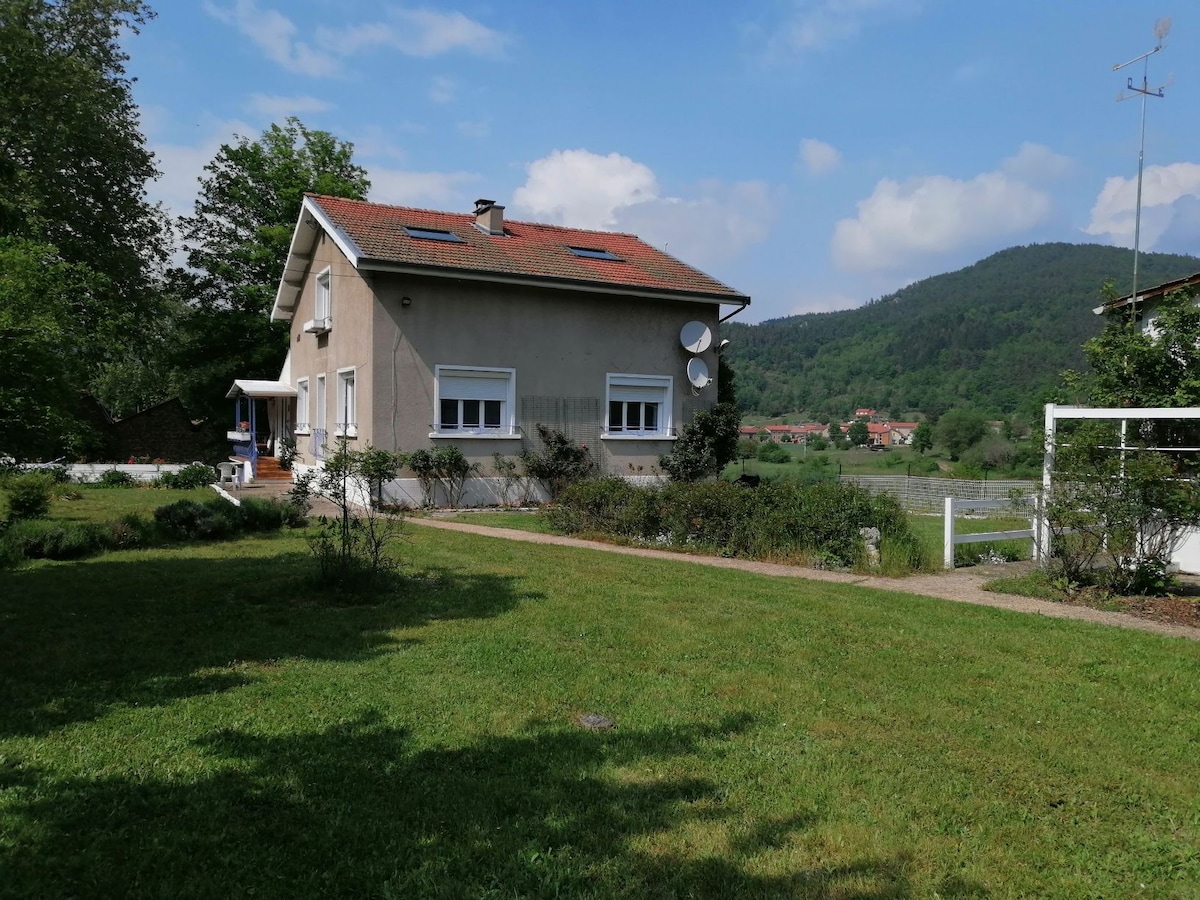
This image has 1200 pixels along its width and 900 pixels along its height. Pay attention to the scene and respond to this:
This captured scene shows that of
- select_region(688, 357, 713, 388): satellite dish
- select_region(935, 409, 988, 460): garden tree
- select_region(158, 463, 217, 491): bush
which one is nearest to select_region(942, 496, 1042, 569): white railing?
select_region(688, 357, 713, 388): satellite dish

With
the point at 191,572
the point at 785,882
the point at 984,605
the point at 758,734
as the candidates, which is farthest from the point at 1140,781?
the point at 191,572

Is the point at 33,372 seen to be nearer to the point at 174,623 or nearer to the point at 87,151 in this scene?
the point at 174,623

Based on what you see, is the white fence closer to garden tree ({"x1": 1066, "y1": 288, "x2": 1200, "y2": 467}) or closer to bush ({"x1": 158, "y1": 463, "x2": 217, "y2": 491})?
garden tree ({"x1": 1066, "y1": 288, "x2": 1200, "y2": 467})

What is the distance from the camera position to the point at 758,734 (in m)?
4.63

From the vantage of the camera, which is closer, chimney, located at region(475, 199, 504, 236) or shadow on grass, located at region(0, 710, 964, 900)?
shadow on grass, located at region(0, 710, 964, 900)

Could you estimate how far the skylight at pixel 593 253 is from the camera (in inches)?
872

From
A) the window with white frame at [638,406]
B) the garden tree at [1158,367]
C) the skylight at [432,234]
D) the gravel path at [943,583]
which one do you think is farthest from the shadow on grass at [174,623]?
the window with white frame at [638,406]

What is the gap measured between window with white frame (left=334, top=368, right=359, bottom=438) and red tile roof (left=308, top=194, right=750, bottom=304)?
327 cm

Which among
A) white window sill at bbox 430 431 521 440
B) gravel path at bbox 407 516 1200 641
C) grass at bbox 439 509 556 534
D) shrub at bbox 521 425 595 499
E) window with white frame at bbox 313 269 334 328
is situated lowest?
gravel path at bbox 407 516 1200 641

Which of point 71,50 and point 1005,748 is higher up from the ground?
point 71,50

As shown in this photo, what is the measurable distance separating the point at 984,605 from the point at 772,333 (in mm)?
94119

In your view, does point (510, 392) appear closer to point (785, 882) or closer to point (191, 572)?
point (191, 572)

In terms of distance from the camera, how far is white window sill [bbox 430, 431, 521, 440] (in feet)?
61.5

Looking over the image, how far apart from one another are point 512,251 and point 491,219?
61.9 inches
